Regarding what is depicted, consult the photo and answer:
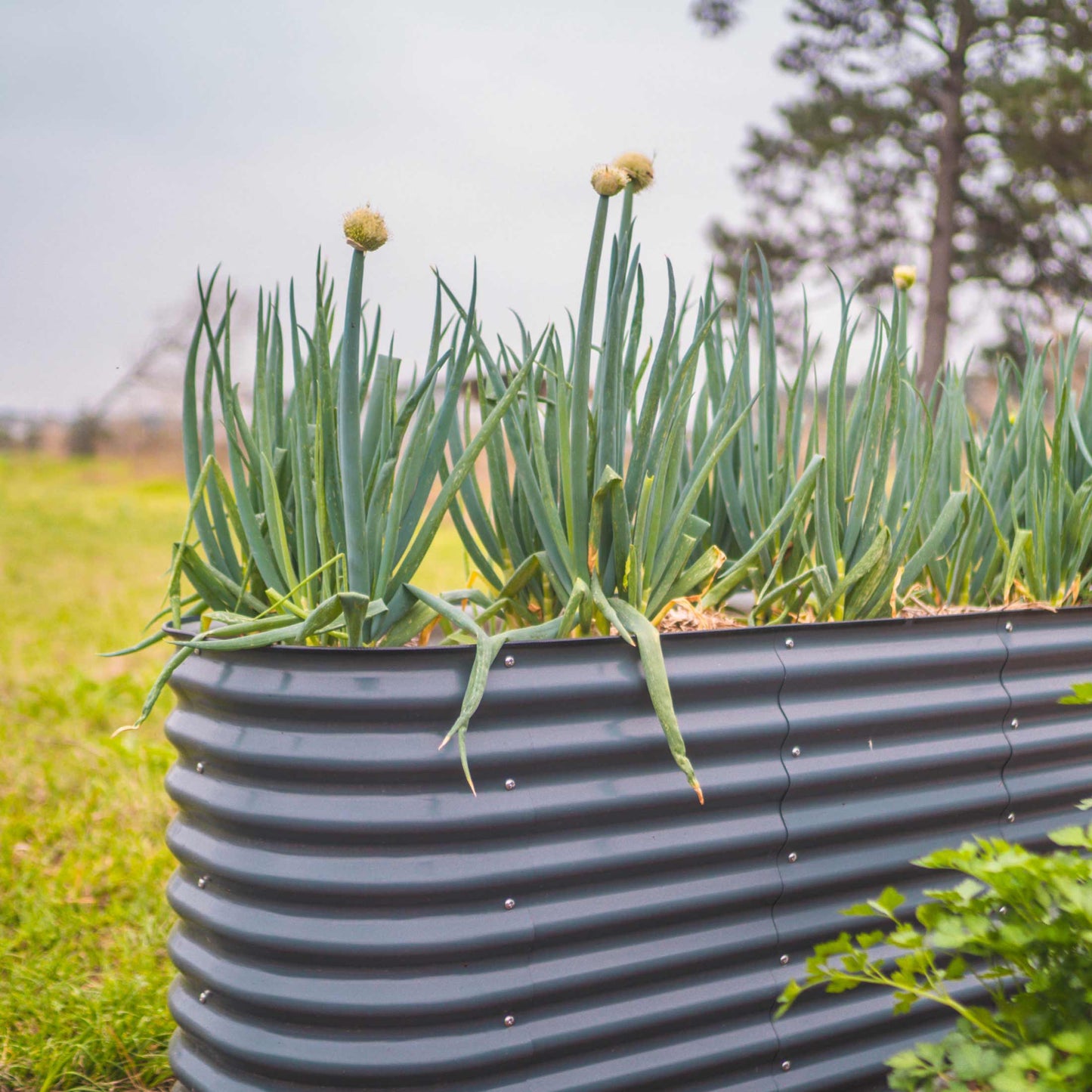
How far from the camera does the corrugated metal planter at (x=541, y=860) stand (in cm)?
92

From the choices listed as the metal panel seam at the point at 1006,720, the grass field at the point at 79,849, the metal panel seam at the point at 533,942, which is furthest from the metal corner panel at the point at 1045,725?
the grass field at the point at 79,849

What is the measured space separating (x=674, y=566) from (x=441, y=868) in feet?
1.40

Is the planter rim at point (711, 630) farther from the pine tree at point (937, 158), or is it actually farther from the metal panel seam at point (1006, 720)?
the pine tree at point (937, 158)

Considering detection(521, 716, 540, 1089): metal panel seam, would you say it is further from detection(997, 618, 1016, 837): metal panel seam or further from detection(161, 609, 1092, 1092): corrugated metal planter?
detection(997, 618, 1016, 837): metal panel seam

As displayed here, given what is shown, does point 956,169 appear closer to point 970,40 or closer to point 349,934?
point 970,40

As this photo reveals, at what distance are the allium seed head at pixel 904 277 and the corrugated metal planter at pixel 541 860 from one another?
1.47 feet

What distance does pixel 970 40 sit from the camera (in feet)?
31.9

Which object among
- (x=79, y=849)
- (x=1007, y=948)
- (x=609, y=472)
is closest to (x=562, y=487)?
(x=609, y=472)

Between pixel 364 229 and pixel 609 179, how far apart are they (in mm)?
250

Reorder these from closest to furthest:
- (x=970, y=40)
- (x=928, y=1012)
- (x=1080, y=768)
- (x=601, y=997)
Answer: (x=601, y=997) → (x=928, y=1012) → (x=1080, y=768) → (x=970, y=40)

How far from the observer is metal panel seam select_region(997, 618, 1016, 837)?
130 cm

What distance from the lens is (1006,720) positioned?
132cm

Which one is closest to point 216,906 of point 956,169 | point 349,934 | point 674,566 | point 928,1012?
point 349,934

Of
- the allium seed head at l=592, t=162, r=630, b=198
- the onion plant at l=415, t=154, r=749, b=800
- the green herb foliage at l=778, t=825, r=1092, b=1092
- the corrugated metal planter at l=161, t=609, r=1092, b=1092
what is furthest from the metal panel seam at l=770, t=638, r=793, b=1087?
the allium seed head at l=592, t=162, r=630, b=198
